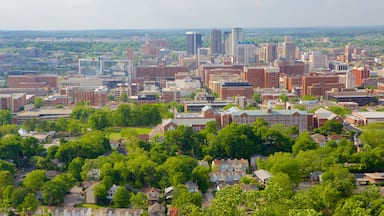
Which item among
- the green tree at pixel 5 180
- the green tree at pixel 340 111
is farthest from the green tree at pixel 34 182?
the green tree at pixel 340 111

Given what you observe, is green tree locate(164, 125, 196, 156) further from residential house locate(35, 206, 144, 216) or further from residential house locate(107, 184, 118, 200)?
residential house locate(35, 206, 144, 216)

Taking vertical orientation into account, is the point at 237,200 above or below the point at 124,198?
above

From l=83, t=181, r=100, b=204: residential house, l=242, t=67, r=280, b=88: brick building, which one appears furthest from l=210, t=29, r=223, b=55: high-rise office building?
l=83, t=181, r=100, b=204: residential house

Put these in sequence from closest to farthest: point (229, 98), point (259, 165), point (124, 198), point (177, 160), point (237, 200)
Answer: point (237, 200) → point (124, 198) → point (177, 160) → point (259, 165) → point (229, 98)

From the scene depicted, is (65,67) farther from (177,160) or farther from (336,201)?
(336,201)

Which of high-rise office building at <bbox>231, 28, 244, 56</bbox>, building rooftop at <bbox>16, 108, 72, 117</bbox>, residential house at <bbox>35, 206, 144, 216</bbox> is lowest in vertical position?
residential house at <bbox>35, 206, 144, 216</bbox>

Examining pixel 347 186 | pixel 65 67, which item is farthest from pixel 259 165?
pixel 65 67
